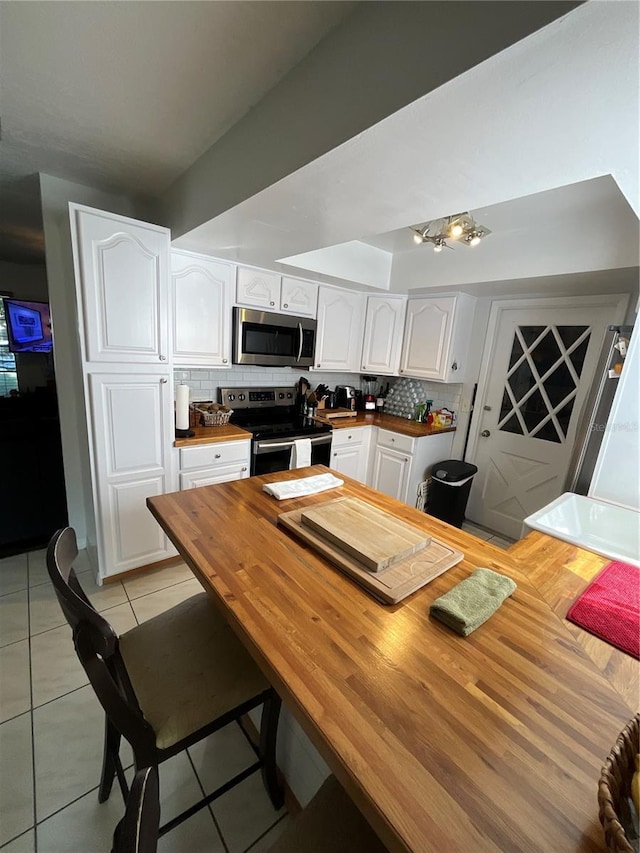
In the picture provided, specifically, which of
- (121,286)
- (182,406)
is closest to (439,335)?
(182,406)

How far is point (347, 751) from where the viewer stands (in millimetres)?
574

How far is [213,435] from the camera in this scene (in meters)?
2.44

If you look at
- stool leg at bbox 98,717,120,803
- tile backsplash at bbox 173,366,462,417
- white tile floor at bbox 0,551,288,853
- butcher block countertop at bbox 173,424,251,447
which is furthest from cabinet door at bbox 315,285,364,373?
stool leg at bbox 98,717,120,803

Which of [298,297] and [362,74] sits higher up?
[362,74]

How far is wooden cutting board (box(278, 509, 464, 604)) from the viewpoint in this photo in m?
0.94

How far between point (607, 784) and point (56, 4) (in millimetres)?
2031

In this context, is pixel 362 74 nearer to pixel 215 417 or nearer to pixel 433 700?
pixel 433 700

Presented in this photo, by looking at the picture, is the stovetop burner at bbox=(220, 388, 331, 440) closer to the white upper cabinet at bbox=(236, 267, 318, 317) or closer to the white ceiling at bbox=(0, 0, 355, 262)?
the white upper cabinet at bbox=(236, 267, 318, 317)

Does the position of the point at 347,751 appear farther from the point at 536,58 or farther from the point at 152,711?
the point at 536,58

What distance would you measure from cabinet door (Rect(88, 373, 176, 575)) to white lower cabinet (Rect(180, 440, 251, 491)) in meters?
0.11

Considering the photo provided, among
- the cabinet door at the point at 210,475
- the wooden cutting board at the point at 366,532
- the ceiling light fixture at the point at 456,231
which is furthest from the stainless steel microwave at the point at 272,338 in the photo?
the wooden cutting board at the point at 366,532

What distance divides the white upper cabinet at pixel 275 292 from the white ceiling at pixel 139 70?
2.91 feet

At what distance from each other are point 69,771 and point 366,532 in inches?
58.6

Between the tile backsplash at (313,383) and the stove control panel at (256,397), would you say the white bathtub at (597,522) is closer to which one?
the tile backsplash at (313,383)
